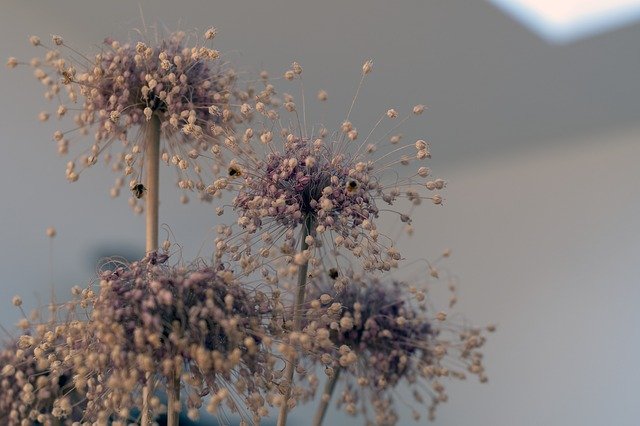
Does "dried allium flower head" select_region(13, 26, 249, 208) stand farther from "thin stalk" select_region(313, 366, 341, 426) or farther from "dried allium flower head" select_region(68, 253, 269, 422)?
"thin stalk" select_region(313, 366, 341, 426)

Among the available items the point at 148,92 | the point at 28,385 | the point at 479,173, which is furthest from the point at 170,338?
the point at 479,173

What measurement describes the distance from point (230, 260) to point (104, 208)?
1.19 metres

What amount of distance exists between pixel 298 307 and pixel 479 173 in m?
2.11

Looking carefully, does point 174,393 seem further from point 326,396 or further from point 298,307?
point 326,396

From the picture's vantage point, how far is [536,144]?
2557mm

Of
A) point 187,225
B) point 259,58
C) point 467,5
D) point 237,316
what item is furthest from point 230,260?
point 467,5

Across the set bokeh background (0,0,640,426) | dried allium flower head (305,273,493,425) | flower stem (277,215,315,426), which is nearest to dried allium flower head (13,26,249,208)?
flower stem (277,215,315,426)

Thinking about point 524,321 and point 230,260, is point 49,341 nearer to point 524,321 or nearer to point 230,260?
point 230,260

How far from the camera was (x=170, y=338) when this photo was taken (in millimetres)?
594

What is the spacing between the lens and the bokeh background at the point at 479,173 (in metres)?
1.66

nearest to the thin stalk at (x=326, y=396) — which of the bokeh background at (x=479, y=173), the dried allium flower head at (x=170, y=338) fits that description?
the dried allium flower head at (x=170, y=338)

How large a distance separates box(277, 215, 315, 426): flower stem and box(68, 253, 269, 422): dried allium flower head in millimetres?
42

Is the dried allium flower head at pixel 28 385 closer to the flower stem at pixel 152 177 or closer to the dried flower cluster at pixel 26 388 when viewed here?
the dried flower cluster at pixel 26 388

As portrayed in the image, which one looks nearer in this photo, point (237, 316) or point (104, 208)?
point (237, 316)
